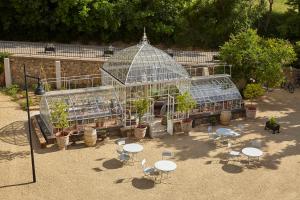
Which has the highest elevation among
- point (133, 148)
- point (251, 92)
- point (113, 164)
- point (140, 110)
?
point (251, 92)

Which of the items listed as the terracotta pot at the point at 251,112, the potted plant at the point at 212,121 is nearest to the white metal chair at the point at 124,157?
the potted plant at the point at 212,121

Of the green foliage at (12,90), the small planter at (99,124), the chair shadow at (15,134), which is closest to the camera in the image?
the chair shadow at (15,134)

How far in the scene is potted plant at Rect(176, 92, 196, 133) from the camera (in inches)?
912

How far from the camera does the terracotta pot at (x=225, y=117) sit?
81.6 ft

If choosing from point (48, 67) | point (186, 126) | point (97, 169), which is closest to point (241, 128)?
point (186, 126)

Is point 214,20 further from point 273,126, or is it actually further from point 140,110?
point 140,110

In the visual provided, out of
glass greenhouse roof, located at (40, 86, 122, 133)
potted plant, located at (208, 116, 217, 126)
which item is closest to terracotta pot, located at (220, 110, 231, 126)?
potted plant, located at (208, 116, 217, 126)

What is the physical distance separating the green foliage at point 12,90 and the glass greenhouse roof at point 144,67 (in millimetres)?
8470

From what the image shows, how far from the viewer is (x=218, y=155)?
21.1m

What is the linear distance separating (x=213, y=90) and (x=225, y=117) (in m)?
2.03

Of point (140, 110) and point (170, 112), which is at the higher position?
point (140, 110)

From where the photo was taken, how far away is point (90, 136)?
2150 centimetres

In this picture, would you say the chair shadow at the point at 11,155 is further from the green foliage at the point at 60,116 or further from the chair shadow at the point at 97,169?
the chair shadow at the point at 97,169

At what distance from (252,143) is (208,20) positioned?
54.6ft
